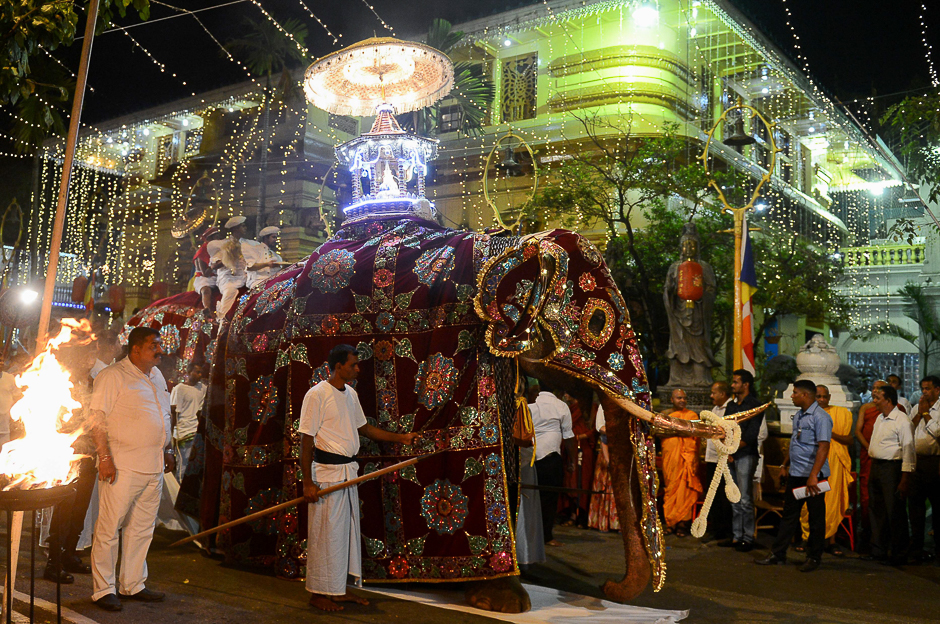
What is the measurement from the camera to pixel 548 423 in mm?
7848

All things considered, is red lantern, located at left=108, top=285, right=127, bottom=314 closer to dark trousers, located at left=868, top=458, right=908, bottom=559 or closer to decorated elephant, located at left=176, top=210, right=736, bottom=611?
decorated elephant, located at left=176, top=210, right=736, bottom=611

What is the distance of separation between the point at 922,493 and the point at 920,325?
43.1ft

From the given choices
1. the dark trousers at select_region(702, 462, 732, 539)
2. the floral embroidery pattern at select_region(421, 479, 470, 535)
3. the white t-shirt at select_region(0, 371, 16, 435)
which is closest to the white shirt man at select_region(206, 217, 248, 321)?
the white t-shirt at select_region(0, 371, 16, 435)

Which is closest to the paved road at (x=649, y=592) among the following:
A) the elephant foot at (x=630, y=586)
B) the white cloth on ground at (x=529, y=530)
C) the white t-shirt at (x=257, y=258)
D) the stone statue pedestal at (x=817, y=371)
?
the white cloth on ground at (x=529, y=530)

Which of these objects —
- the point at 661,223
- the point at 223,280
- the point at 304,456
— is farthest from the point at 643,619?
the point at 661,223

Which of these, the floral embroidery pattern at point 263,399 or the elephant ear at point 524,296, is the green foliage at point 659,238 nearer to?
the floral embroidery pattern at point 263,399

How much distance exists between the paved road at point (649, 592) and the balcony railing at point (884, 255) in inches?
602

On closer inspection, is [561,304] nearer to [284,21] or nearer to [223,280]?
[223,280]

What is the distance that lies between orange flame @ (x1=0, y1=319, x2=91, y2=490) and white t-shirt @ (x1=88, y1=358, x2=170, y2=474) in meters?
0.73

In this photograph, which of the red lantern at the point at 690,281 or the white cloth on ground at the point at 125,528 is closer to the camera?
the white cloth on ground at the point at 125,528

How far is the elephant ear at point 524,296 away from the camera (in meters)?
4.98

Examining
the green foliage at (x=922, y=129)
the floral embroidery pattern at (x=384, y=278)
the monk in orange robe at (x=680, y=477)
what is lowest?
the monk in orange robe at (x=680, y=477)

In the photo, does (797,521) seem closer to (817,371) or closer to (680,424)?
(817,371)

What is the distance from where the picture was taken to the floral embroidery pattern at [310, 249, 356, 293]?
6.05 metres
